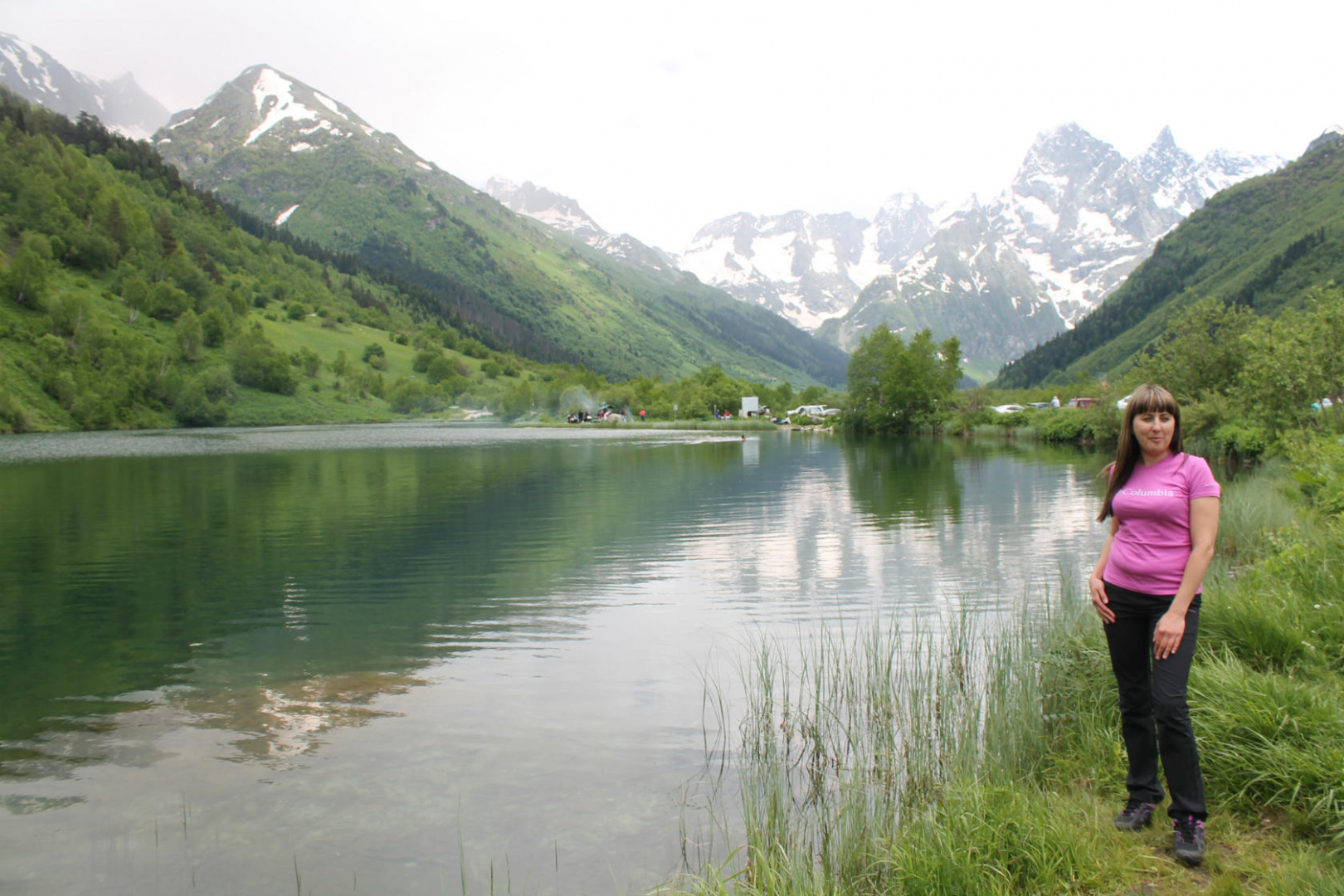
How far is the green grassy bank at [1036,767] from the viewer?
5.29 meters

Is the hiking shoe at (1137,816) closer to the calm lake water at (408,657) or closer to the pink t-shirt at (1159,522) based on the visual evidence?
the pink t-shirt at (1159,522)

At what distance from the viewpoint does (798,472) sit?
47375mm

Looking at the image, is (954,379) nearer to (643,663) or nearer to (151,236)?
(643,663)

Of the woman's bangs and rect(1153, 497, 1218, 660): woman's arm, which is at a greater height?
the woman's bangs

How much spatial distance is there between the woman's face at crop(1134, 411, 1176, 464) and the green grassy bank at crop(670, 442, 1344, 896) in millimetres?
2416

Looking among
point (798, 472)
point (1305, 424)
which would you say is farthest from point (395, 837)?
point (798, 472)

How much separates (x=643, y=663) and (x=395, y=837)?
546cm

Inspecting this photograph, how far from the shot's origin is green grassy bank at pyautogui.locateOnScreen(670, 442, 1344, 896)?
5.29m

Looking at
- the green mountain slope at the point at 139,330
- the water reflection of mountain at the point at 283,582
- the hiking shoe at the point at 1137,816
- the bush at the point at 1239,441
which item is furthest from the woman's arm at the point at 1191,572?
the green mountain slope at the point at 139,330

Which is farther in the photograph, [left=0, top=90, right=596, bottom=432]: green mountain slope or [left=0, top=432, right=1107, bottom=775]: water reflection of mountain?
[left=0, top=90, right=596, bottom=432]: green mountain slope

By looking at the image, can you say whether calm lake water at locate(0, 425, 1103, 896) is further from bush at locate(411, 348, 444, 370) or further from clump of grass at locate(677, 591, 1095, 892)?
bush at locate(411, 348, 444, 370)

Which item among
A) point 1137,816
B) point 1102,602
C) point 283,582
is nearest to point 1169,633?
point 1102,602

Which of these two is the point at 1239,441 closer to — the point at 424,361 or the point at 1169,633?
the point at 1169,633

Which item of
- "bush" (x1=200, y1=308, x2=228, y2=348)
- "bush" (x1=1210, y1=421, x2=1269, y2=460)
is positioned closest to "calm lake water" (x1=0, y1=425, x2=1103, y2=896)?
"bush" (x1=1210, y1=421, x2=1269, y2=460)
